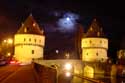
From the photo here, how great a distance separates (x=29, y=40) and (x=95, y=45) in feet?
70.6

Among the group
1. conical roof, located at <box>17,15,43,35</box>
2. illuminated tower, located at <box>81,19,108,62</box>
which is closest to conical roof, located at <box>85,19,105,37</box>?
illuminated tower, located at <box>81,19,108,62</box>

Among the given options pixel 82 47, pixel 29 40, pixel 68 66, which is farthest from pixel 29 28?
pixel 82 47

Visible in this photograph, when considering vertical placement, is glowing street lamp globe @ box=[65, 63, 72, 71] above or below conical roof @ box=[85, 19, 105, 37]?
below

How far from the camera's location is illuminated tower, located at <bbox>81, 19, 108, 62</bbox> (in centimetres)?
12675

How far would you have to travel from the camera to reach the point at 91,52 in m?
127

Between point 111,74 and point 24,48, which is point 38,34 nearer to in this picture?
point 24,48

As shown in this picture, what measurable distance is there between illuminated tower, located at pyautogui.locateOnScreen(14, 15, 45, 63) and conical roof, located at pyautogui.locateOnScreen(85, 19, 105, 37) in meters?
17.0

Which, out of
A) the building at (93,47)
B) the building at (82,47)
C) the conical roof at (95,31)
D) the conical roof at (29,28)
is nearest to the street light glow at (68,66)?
the building at (82,47)

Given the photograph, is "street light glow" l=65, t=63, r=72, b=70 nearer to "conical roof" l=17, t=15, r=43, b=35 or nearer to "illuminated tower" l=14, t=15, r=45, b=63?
"illuminated tower" l=14, t=15, r=45, b=63

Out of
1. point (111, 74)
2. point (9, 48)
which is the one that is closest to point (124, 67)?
point (111, 74)

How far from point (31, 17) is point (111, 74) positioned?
31.4 meters

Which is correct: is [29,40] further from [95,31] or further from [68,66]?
[95,31]

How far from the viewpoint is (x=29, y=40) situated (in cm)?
12325

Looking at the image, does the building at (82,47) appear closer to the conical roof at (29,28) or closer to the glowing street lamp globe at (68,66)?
the conical roof at (29,28)
